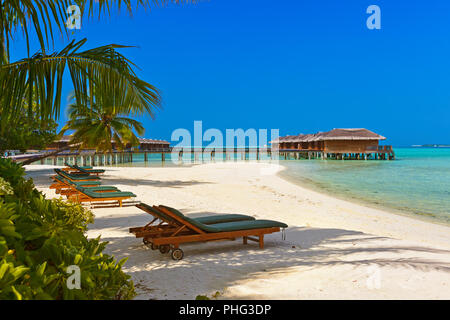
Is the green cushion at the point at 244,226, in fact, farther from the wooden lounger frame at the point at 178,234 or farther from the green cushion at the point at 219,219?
the green cushion at the point at 219,219

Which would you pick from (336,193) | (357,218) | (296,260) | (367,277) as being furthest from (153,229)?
(336,193)

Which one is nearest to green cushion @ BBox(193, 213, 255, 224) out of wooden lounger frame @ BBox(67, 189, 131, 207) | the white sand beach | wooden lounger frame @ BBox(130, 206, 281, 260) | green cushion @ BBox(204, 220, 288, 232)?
the white sand beach

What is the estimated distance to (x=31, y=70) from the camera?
137 inches

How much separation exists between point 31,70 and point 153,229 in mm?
2981

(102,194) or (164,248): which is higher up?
(102,194)

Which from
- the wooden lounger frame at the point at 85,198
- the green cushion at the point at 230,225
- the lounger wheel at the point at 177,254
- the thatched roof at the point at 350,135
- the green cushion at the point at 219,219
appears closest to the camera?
the lounger wheel at the point at 177,254

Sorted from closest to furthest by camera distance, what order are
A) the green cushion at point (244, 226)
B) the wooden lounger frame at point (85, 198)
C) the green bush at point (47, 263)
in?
the green bush at point (47, 263) < the green cushion at point (244, 226) < the wooden lounger frame at point (85, 198)

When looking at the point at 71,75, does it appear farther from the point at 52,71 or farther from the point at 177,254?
the point at 177,254

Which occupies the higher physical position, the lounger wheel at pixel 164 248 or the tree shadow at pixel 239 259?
the lounger wheel at pixel 164 248
